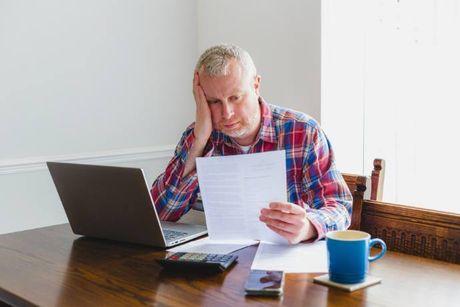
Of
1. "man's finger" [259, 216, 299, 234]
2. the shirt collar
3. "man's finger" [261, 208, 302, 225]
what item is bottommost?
"man's finger" [259, 216, 299, 234]

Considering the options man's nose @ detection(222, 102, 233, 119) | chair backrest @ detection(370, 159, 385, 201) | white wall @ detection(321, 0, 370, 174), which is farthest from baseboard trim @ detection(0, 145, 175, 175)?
chair backrest @ detection(370, 159, 385, 201)

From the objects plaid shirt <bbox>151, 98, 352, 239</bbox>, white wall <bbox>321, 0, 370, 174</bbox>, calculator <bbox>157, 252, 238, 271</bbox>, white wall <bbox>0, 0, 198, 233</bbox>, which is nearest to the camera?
calculator <bbox>157, 252, 238, 271</bbox>

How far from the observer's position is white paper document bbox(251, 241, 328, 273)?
1.21 meters

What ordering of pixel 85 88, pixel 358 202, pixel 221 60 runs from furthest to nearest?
pixel 85 88 < pixel 221 60 < pixel 358 202

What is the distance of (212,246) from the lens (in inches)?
55.4

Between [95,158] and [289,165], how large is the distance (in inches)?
58.4

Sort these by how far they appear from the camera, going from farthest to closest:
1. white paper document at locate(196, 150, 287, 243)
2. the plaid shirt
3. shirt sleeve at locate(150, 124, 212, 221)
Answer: shirt sleeve at locate(150, 124, 212, 221) → the plaid shirt → white paper document at locate(196, 150, 287, 243)

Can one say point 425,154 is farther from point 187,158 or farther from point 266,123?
point 187,158

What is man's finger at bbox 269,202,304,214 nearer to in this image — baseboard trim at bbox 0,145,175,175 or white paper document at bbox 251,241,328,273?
white paper document at bbox 251,241,328,273

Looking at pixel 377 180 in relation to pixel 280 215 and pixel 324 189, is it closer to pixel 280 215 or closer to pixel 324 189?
pixel 324 189

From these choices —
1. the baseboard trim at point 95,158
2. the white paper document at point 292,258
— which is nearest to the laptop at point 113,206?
the white paper document at point 292,258

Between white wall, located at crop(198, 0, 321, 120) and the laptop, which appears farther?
white wall, located at crop(198, 0, 321, 120)

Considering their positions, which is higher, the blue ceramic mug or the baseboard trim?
the blue ceramic mug

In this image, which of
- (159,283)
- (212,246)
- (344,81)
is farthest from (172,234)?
(344,81)
